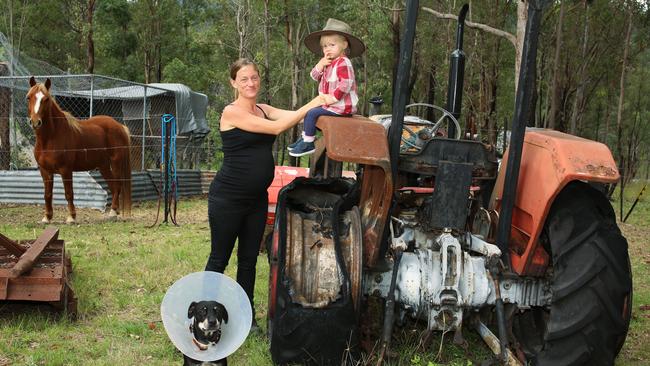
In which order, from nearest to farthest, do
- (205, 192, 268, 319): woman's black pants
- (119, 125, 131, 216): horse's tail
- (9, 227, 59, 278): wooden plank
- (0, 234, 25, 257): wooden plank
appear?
(205, 192, 268, 319): woman's black pants → (9, 227, 59, 278): wooden plank → (0, 234, 25, 257): wooden plank → (119, 125, 131, 216): horse's tail

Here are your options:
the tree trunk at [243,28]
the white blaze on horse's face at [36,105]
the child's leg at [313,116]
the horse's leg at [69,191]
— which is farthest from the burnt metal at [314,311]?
the tree trunk at [243,28]

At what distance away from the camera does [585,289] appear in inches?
139

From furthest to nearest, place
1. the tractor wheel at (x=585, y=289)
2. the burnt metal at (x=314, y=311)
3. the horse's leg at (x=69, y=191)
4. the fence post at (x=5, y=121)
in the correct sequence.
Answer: the fence post at (x=5, y=121)
the horse's leg at (x=69, y=191)
the burnt metal at (x=314, y=311)
the tractor wheel at (x=585, y=289)

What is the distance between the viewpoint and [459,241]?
4.13 metres

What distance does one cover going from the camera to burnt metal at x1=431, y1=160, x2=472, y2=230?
3.81m

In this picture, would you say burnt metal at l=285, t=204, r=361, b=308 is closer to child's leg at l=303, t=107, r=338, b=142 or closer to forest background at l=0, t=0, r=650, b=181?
child's leg at l=303, t=107, r=338, b=142

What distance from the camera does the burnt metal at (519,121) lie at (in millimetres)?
3596

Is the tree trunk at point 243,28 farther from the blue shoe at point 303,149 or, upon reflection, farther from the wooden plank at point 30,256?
the blue shoe at point 303,149

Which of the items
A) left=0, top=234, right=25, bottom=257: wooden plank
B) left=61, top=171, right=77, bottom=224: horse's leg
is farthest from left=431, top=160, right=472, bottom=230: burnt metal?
left=61, top=171, right=77, bottom=224: horse's leg

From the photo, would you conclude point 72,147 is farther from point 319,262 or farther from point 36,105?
point 319,262

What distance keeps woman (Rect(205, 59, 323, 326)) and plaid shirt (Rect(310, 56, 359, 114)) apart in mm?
272

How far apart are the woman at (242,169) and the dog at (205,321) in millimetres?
631

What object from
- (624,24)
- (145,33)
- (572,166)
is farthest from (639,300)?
(145,33)

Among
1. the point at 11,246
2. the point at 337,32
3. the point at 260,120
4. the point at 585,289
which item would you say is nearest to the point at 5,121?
the point at 11,246
